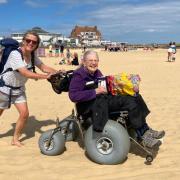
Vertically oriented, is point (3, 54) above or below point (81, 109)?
above

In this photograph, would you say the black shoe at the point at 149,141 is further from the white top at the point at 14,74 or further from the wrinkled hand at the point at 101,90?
the white top at the point at 14,74

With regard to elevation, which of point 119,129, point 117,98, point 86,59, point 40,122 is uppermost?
point 86,59

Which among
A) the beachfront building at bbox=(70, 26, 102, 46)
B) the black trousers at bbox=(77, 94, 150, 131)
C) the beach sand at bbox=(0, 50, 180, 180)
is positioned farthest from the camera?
the beachfront building at bbox=(70, 26, 102, 46)

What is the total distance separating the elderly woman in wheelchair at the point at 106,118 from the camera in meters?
5.67

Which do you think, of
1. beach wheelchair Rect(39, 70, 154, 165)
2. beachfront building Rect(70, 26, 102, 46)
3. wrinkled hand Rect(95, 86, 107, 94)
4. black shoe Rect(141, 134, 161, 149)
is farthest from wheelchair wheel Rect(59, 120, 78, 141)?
beachfront building Rect(70, 26, 102, 46)

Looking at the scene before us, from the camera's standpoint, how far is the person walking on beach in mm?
6309

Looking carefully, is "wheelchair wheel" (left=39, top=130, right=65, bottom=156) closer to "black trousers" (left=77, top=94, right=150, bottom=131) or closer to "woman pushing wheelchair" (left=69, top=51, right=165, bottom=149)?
"woman pushing wheelchair" (left=69, top=51, right=165, bottom=149)

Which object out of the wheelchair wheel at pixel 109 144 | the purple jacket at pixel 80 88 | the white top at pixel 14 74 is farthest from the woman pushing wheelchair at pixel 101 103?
the white top at pixel 14 74

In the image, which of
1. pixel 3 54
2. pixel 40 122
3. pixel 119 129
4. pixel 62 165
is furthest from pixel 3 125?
pixel 119 129

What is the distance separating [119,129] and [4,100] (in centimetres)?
205

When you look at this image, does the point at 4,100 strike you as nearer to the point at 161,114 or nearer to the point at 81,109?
the point at 81,109

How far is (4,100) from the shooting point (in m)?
6.68

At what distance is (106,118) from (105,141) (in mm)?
331

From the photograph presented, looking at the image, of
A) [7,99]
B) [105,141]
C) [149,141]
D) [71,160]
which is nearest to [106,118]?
[105,141]
